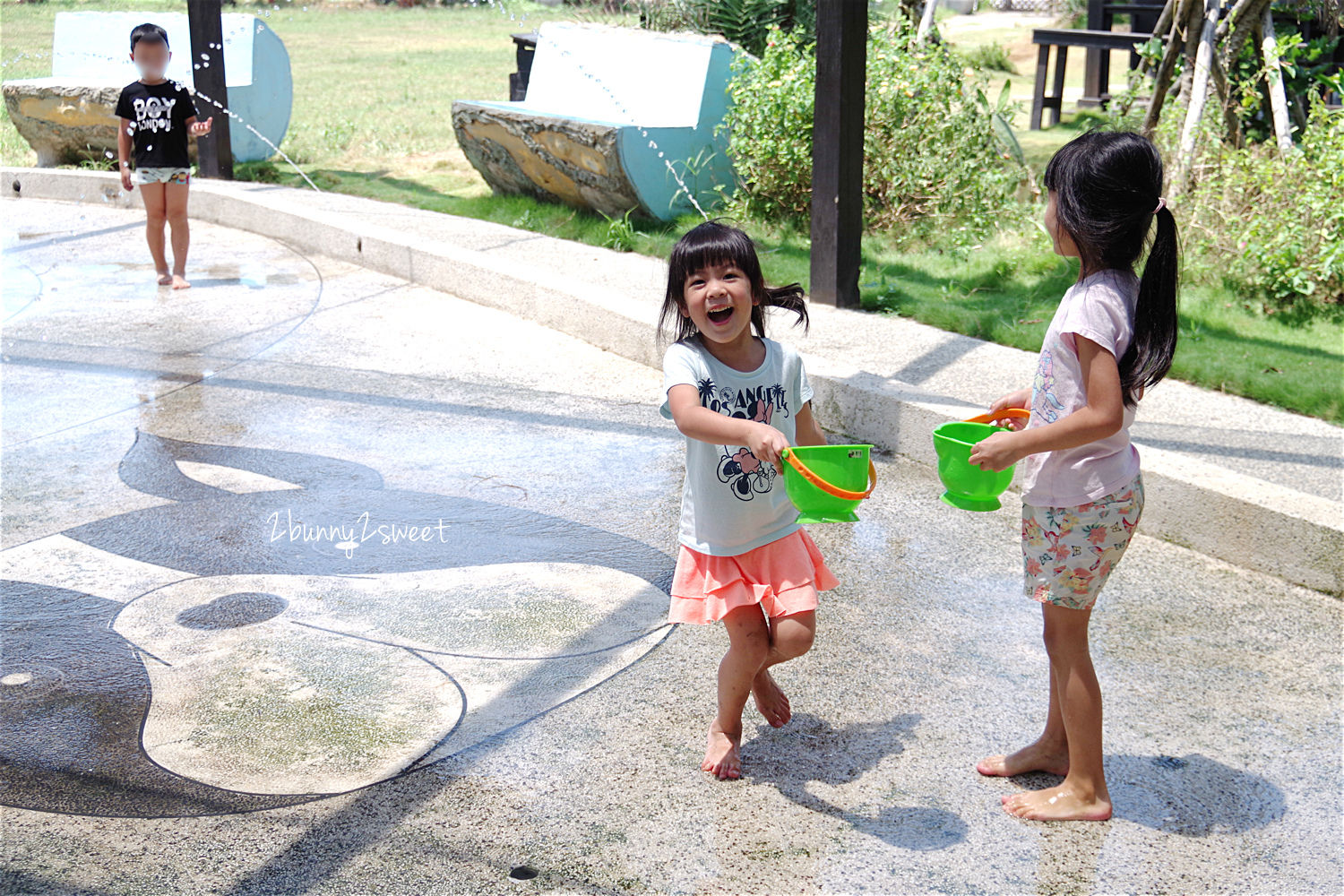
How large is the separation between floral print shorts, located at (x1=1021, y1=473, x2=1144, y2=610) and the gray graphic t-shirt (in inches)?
21.9

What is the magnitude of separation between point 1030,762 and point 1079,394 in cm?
87

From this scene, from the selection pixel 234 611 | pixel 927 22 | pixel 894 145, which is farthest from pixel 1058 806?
pixel 927 22

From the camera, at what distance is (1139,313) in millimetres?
2441

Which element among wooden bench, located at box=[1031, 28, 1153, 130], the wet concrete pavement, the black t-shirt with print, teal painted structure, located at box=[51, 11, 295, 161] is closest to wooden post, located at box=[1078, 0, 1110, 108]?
wooden bench, located at box=[1031, 28, 1153, 130]

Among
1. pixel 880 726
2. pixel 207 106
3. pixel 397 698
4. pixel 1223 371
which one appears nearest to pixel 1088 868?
pixel 880 726

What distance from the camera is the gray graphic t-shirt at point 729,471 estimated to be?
2.70 m

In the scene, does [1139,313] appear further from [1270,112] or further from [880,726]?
[1270,112]

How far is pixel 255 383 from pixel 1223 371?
436 cm

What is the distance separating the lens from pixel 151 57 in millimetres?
7438

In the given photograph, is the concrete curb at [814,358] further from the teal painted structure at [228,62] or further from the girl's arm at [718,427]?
the girl's arm at [718,427]

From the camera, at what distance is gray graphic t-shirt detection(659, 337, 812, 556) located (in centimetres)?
270

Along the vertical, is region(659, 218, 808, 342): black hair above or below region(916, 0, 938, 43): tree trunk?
below

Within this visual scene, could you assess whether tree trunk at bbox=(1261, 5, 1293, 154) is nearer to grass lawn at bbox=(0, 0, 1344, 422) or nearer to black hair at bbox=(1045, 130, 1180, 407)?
grass lawn at bbox=(0, 0, 1344, 422)

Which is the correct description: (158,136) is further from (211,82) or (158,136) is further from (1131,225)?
(1131,225)
